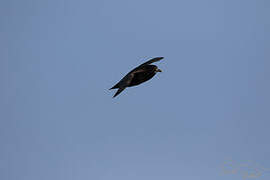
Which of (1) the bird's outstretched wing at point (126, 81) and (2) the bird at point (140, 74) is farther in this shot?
(2) the bird at point (140, 74)

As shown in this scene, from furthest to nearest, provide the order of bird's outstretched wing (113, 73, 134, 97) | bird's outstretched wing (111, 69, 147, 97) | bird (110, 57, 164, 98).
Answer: bird (110, 57, 164, 98)
bird's outstretched wing (111, 69, 147, 97)
bird's outstretched wing (113, 73, 134, 97)

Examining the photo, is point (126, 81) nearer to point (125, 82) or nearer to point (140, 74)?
point (125, 82)

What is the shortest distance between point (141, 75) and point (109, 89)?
Result: 2.89m

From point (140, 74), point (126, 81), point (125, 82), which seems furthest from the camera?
point (140, 74)

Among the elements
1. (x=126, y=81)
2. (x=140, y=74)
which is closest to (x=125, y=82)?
(x=126, y=81)

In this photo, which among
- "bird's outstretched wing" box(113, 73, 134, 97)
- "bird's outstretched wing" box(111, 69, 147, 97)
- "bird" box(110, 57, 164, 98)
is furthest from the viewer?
"bird" box(110, 57, 164, 98)

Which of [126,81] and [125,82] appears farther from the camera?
[126,81]

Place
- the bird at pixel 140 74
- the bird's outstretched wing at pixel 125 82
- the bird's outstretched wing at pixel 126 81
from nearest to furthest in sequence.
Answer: the bird's outstretched wing at pixel 125 82
the bird's outstretched wing at pixel 126 81
the bird at pixel 140 74

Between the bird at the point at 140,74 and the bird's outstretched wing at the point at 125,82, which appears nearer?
the bird's outstretched wing at the point at 125,82

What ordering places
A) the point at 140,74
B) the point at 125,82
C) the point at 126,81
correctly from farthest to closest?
1. the point at 140,74
2. the point at 126,81
3. the point at 125,82

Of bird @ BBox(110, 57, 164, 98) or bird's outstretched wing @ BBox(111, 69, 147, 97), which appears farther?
bird @ BBox(110, 57, 164, 98)

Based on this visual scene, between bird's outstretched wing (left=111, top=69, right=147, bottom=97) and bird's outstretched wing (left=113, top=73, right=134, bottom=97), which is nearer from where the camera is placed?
bird's outstretched wing (left=113, top=73, right=134, bottom=97)

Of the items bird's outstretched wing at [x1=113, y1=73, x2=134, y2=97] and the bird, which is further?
the bird

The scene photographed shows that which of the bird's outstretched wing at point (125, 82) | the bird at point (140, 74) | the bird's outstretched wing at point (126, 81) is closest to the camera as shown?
the bird's outstretched wing at point (125, 82)
